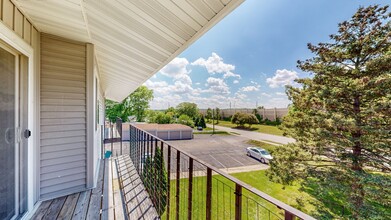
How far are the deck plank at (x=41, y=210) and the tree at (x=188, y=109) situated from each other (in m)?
28.1

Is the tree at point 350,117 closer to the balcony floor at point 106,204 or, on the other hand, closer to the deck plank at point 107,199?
the balcony floor at point 106,204

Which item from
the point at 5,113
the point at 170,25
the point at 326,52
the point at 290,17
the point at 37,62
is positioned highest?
the point at 290,17

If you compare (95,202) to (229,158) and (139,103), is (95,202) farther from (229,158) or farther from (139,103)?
(139,103)

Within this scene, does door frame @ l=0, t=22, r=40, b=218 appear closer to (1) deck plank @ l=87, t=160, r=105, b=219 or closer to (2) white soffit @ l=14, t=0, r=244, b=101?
(2) white soffit @ l=14, t=0, r=244, b=101

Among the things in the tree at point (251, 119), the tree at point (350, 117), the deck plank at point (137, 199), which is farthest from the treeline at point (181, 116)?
the deck plank at point (137, 199)

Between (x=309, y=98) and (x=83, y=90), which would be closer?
(x=83, y=90)

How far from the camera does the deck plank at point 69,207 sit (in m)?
1.72

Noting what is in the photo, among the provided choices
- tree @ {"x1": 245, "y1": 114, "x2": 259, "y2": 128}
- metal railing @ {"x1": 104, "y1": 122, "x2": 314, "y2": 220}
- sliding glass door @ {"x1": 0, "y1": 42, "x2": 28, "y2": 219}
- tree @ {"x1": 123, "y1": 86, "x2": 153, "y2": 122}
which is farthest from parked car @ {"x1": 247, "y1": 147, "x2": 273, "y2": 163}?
tree @ {"x1": 123, "y1": 86, "x2": 153, "y2": 122}

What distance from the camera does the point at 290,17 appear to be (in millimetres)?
10172

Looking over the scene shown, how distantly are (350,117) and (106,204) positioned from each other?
5694 mm

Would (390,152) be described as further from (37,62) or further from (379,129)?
(37,62)

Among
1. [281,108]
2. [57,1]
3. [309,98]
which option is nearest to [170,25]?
[57,1]

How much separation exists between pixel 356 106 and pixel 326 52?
68.1 inches

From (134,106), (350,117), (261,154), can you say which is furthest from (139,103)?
(350,117)
